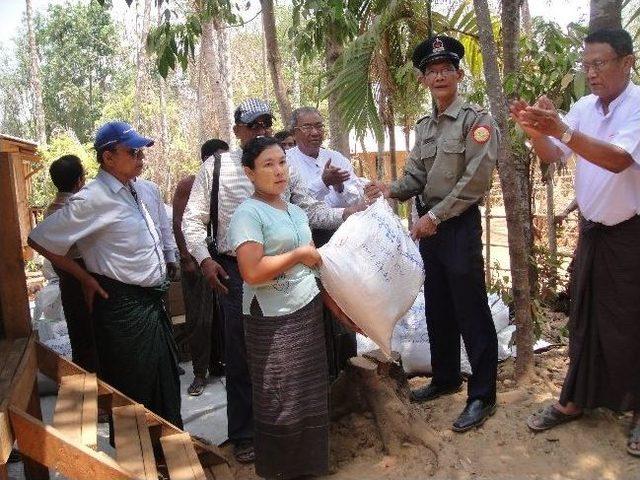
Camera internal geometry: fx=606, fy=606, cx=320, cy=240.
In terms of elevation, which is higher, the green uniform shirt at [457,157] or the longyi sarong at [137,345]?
the green uniform shirt at [457,157]

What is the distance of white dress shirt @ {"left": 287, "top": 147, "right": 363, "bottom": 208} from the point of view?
3.65 meters

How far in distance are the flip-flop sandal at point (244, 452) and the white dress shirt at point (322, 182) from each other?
1.46 m

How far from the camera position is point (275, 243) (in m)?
2.59

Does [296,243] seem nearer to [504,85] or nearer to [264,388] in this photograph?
[264,388]

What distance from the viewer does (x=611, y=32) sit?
2.66m

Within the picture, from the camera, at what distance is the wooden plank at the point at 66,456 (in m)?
2.15

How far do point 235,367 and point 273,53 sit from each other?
3821mm

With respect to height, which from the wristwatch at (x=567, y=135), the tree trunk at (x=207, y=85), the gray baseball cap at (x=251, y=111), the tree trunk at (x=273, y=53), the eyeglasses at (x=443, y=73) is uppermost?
the tree trunk at (x=207, y=85)

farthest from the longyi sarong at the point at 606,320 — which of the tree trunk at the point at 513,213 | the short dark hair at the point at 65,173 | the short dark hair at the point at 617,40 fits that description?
the short dark hair at the point at 65,173

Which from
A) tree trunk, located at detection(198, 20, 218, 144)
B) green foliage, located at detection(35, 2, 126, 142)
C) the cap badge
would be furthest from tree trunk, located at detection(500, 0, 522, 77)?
green foliage, located at detection(35, 2, 126, 142)

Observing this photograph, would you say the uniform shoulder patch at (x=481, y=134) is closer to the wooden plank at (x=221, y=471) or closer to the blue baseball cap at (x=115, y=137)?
the blue baseball cap at (x=115, y=137)

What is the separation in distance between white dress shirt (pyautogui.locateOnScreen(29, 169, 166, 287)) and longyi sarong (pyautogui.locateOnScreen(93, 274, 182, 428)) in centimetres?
8

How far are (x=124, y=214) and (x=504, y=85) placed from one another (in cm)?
238

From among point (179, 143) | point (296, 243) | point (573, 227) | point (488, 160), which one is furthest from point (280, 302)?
point (179, 143)
